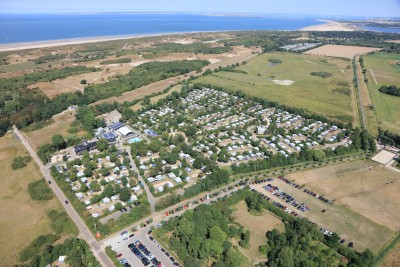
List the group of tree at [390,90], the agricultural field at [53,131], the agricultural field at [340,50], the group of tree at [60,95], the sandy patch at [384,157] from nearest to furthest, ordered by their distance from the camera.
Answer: the sandy patch at [384,157] → the agricultural field at [53,131] → the group of tree at [60,95] → the group of tree at [390,90] → the agricultural field at [340,50]

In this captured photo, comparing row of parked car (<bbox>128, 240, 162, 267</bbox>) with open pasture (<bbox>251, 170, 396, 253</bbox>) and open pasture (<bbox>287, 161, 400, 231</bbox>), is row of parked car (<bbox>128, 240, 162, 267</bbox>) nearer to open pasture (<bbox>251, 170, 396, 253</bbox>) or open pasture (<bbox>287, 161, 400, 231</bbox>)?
open pasture (<bbox>251, 170, 396, 253</bbox>)

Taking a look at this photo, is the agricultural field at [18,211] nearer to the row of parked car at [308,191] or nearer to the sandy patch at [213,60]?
the row of parked car at [308,191]

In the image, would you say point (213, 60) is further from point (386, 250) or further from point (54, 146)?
point (386, 250)

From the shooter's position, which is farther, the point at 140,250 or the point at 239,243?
the point at 239,243

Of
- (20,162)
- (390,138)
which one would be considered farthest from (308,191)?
(20,162)

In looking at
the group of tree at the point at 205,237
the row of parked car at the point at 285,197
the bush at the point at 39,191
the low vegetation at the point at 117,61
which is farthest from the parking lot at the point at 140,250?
the low vegetation at the point at 117,61

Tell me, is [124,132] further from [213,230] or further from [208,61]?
[208,61]
